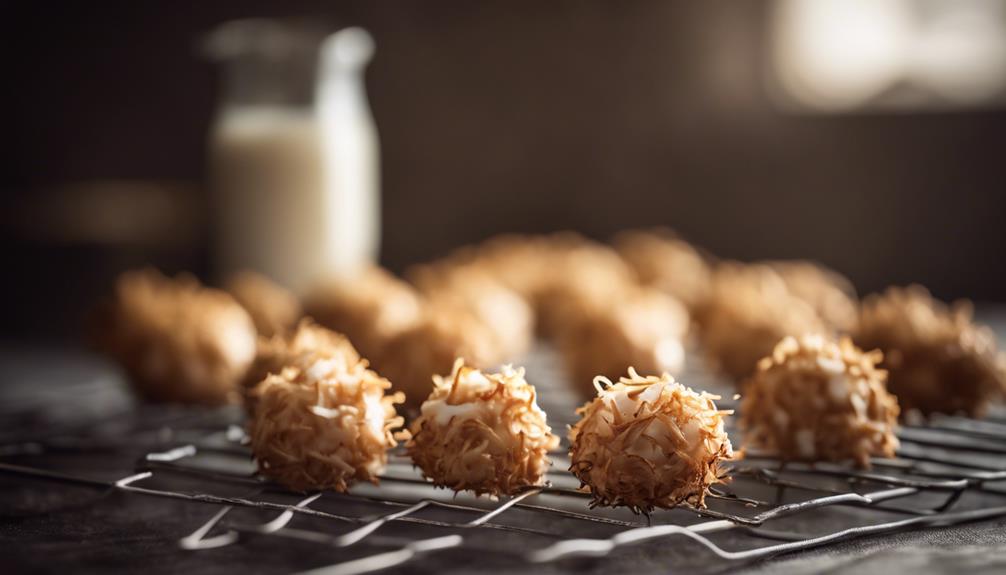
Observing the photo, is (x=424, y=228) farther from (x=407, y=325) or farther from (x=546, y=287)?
(x=407, y=325)

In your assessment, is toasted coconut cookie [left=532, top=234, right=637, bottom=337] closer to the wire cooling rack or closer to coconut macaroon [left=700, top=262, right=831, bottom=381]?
coconut macaroon [left=700, top=262, right=831, bottom=381]

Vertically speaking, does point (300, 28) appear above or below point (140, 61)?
below

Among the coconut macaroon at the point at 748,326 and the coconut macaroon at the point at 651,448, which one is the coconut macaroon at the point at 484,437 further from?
the coconut macaroon at the point at 748,326

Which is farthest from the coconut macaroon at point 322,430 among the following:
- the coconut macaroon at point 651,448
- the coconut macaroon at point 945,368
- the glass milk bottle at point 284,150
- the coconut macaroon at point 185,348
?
the glass milk bottle at point 284,150

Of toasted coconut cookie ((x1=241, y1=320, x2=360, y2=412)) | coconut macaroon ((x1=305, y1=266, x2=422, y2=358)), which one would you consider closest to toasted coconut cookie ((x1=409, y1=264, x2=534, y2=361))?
coconut macaroon ((x1=305, y1=266, x2=422, y2=358))

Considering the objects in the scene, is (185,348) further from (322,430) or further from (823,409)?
(823,409)

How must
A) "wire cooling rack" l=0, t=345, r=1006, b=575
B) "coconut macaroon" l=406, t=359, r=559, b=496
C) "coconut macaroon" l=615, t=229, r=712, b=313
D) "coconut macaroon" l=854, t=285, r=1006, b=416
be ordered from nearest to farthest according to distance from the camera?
"wire cooling rack" l=0, t=345, r=1006, b=575 → "coconut macaroon" l=406, t=359, r=559, b=496 → "coconut macaroon" l=854, t=285, r=1006, b=416 → "coconut macaroon" l=615, t=229, r=712, b=313

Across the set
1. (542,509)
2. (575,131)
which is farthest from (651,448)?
Answer: (575,131)

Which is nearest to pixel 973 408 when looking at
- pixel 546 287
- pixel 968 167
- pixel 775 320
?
pixel 775 320
